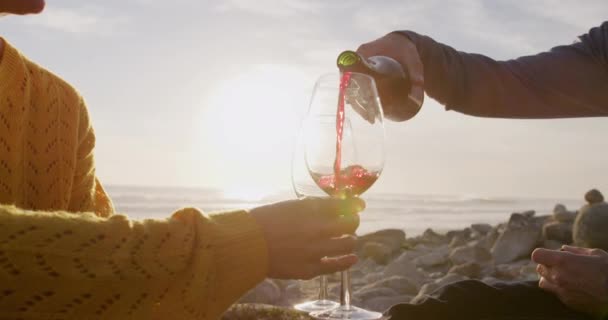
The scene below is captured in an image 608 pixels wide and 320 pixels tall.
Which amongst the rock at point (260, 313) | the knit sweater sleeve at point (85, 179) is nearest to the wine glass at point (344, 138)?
the rock at point (260, 313)

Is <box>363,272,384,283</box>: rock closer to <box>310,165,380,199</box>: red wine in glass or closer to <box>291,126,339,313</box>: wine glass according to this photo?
<box>291,126,339,313</box>: wine glass

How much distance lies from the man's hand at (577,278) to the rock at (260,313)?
875mm

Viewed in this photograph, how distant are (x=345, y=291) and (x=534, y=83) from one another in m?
2.03

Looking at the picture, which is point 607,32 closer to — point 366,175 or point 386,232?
point 366,175

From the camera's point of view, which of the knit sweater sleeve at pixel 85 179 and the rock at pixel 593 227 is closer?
the knit sweater sleeve at pixel 85 179

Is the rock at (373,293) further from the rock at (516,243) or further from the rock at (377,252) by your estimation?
the rock at (377,252)

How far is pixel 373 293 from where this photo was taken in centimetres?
704

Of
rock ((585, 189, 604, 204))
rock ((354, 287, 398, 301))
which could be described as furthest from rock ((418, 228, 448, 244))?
rock ((354, 287, 398, 301))

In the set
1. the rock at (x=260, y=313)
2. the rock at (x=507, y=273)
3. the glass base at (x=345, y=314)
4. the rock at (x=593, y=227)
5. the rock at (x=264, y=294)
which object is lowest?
the rock at (x=507, y=273)

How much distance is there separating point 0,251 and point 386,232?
42.5ft

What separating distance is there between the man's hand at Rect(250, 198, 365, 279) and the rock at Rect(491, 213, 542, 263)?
1010 centimetres

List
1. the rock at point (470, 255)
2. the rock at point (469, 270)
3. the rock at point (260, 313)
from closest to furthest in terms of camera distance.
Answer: the rock at point (260, 313)
the rock at point (469, 270)
the rock at point (470, 255)

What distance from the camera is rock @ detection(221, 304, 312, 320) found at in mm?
2557

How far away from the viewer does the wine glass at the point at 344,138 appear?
6.84 feet
